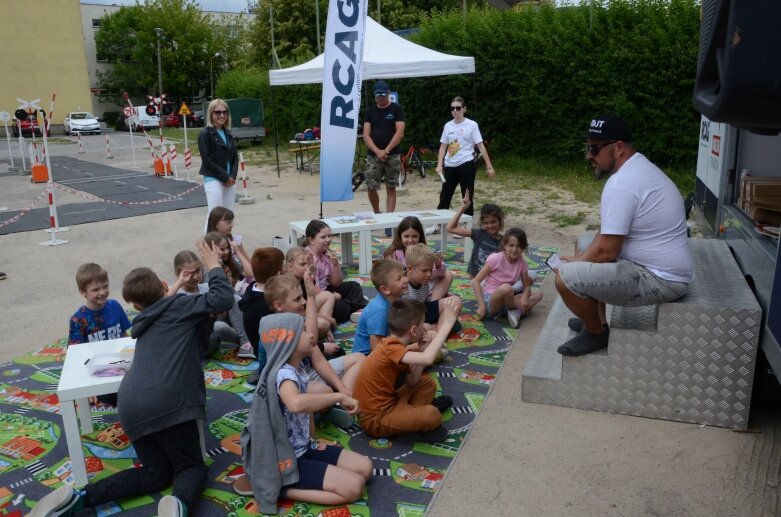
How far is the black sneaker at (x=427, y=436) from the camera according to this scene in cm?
368

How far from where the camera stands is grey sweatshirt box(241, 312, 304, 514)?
9.92ft

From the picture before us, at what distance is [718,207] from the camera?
541 cm

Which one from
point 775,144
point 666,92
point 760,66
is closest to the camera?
point 760,66

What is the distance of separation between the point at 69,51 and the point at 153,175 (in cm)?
3296

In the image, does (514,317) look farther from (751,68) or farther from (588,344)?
(751,68)

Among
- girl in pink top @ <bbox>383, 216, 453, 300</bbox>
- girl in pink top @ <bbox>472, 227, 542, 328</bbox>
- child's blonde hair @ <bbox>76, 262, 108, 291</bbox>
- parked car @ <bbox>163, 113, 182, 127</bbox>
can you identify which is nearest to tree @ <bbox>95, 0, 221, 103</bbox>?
parked car @ <bbox>163, 113, 182, 127</bbox>

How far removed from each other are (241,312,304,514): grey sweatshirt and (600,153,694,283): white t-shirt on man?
191 cm

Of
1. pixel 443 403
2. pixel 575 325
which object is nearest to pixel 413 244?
pixel 575 325

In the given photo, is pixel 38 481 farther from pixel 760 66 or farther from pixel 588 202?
pixel 588 202

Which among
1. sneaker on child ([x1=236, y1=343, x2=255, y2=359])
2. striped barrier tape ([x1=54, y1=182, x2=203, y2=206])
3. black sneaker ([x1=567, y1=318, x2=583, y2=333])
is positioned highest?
black sneaker ([x1=567, y1=318, x2=583, y2=333])

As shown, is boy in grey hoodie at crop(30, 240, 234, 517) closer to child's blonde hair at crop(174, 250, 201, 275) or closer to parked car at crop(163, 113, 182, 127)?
child's blonde hair at crop(174, 250, 201, 275)

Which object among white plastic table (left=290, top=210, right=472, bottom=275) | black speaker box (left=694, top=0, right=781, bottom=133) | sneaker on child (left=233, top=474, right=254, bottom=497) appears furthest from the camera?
white plastic table (left=290, top=210, right=472, bottom=275)

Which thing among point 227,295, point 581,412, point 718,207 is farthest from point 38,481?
point 718,207

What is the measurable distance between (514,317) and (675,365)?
1.80m
